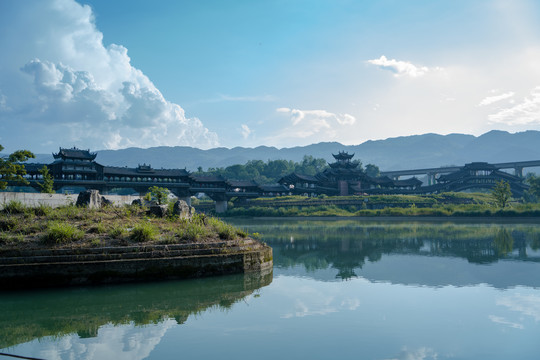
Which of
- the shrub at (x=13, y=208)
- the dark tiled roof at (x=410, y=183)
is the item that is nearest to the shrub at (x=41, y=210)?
the shrub at (x=13, y=208)

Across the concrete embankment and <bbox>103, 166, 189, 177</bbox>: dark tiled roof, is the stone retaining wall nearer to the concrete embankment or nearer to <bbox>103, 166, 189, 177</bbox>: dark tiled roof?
the concrete embankment

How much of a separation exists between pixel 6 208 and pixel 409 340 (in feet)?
62.2

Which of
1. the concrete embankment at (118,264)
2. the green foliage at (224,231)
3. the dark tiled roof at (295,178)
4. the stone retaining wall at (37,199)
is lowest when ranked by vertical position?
the concrete embankment at (118,264)

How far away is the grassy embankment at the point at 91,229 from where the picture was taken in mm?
17375

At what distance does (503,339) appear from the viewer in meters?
11.2

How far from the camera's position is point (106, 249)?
1744 cm

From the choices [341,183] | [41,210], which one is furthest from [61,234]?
[341,183]

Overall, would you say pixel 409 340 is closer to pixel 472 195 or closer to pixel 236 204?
pixel 236 204

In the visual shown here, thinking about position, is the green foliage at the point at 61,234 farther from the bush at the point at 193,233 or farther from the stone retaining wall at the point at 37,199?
the stone retaining wall at the point at 37,199

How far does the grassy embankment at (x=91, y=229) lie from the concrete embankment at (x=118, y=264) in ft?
1.61

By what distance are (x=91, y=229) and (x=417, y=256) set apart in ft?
66.1

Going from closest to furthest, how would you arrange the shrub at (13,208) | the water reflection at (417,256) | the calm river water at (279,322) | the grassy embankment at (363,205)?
the calm river water at (279,322) → the shrub at (13,208) → the water reflection at (417,256) → the grassy embankment at (363,205)

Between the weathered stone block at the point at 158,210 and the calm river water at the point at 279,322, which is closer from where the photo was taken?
the calm river water at the point at 279,322

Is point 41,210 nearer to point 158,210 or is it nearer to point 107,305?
point 158,210
